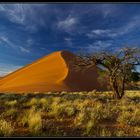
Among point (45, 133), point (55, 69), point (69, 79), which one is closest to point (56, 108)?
point (45, 133)

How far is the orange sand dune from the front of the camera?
1837 inches

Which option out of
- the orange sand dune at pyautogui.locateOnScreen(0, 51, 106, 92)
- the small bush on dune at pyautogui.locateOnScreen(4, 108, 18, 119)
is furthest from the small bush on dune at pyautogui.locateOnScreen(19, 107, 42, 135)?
the orange sand dune at pyautogui.locateOnScreen(0, 51, 106, 92)

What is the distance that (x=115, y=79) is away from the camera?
18.1m

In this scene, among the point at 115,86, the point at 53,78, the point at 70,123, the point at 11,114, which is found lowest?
the point at 70,123

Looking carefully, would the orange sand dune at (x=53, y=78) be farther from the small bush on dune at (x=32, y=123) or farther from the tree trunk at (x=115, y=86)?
the small bush on dune at (x=32, y=123)

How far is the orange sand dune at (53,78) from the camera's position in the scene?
4666 centimetres

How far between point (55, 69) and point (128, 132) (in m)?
50.1

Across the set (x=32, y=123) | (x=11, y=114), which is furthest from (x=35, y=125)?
(x=11, y=114)

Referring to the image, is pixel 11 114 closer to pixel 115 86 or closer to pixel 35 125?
pixel 35 125

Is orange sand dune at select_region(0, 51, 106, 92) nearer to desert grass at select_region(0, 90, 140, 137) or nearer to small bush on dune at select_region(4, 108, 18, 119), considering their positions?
small bush on dune at select_region(4, 108, 18, 119)

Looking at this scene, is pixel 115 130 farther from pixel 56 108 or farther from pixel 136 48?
pixel 136 48

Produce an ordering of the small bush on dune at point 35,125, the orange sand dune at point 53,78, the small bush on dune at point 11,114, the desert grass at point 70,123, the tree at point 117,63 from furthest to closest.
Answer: the orange sand dune at point 53,78, the tree at point 117,63, the small bush on dune at point 11,114, the small bush on dune at point 35,125, the desert grass at point 70,123

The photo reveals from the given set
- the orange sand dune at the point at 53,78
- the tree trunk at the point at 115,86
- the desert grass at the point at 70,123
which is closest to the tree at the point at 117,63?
the tree trunk at the point at 115,86

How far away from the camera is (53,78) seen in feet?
Result: 173
